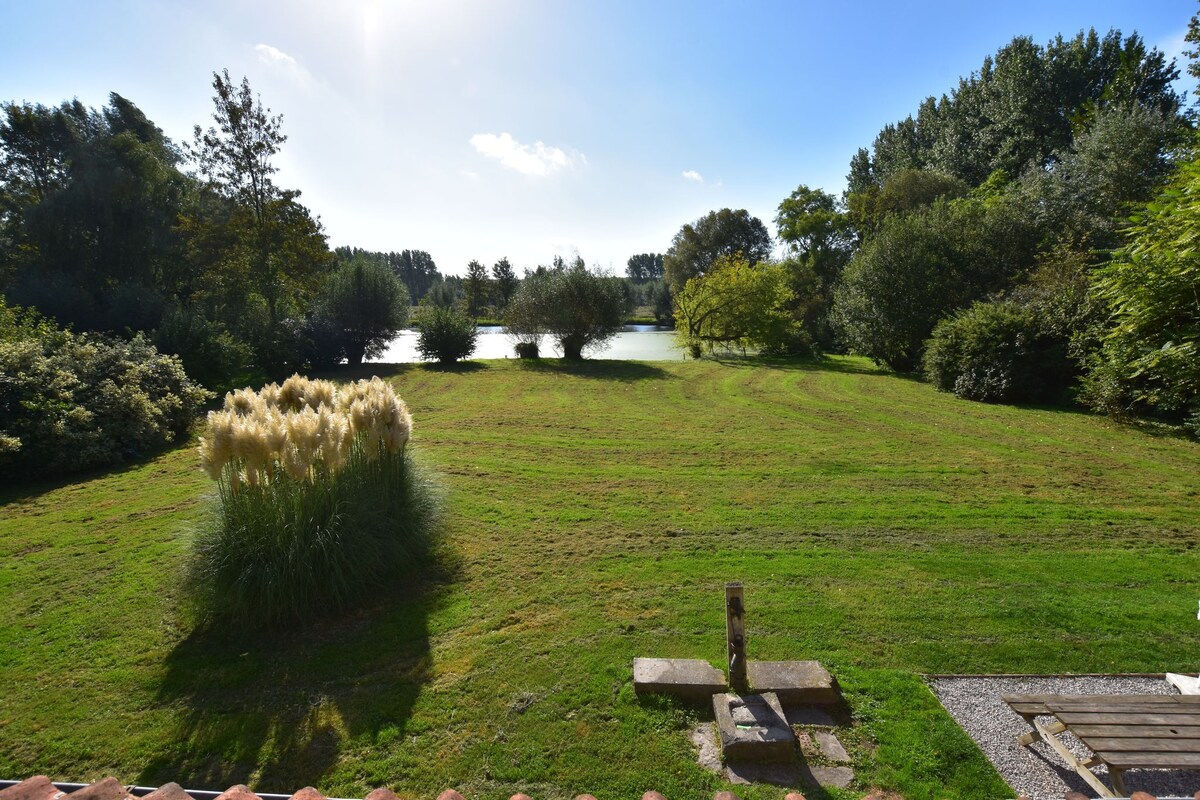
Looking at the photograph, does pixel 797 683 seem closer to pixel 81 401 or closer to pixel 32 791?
pixel 32 791

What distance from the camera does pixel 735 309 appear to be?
2858 centimetres

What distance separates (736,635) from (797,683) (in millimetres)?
537

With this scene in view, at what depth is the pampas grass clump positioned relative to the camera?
159 inches

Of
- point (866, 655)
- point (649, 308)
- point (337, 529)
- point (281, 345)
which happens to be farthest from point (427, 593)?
point (649, 308)

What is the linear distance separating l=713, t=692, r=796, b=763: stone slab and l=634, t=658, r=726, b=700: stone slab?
171 mm

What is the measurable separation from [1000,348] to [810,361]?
1216cm

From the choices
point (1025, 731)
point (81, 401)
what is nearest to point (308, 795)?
point (1025, 731)

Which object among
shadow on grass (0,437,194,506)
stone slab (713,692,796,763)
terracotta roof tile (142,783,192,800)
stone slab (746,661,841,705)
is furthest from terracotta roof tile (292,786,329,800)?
shadow on grass (0,437,194,506)

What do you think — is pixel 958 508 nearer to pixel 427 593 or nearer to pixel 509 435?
pixel 427 593

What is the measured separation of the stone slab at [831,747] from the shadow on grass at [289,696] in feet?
8.28

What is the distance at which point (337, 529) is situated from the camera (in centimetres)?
450

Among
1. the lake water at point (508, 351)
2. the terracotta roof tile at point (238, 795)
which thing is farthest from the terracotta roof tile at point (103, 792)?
the lake water at point (508, 351)

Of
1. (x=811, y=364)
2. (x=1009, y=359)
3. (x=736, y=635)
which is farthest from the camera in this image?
(x=811, y=364)

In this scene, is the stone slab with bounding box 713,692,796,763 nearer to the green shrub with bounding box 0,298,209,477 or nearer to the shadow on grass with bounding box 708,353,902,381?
the green shrub with bounding box 0,298,209,477
